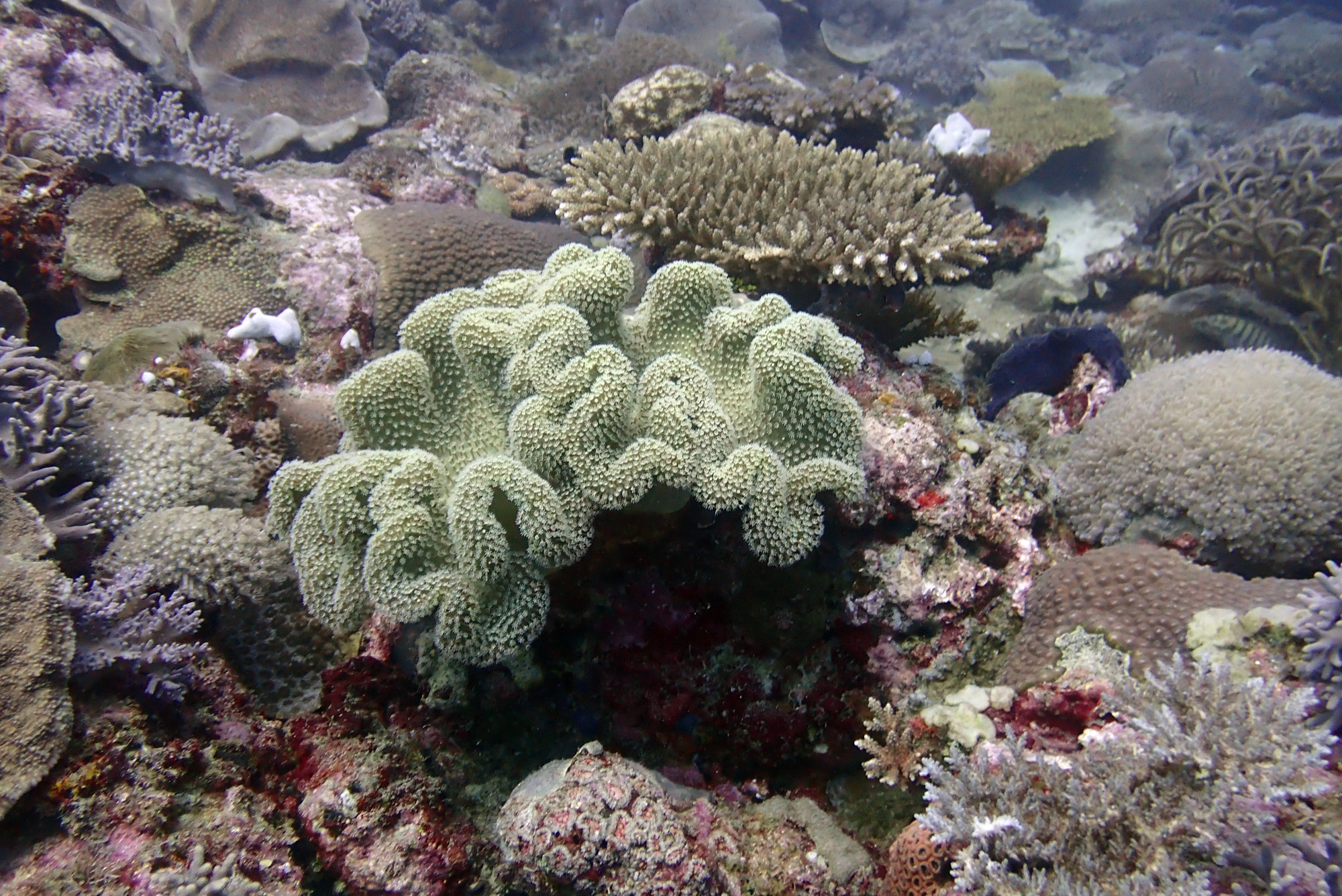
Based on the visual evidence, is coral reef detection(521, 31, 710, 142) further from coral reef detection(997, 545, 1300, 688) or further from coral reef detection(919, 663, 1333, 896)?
coral reef detection(919, 663, 1333, 896)

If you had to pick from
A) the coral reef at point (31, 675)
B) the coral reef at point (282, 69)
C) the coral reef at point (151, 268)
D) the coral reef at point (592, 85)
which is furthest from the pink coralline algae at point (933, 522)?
the coral reef at point (282, 69)

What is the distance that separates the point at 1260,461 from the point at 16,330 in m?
7.00

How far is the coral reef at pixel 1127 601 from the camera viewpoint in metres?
2.70

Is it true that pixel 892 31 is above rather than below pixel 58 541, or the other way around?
above

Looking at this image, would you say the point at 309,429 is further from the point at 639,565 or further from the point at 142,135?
the point at 142,135

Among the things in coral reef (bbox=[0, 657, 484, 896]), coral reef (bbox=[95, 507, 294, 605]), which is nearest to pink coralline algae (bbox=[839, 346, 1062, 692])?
coral reef (bbox=[0, 657, 484, 896])

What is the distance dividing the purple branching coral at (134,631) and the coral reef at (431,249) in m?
2.44

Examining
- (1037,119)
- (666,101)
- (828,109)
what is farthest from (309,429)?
(1037,119)

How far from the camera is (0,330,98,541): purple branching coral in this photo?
2729 mm

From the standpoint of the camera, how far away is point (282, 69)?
28.8ft

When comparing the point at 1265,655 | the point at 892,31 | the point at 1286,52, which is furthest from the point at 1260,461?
the point at 1286,52

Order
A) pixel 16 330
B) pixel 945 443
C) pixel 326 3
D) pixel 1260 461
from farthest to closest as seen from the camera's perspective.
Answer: pixel 326 3 < pixel 16 330 < pixel 1260 461 < pixel 945 443

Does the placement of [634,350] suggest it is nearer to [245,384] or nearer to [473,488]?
[473,488]

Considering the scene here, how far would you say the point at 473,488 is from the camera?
7.51 ft
